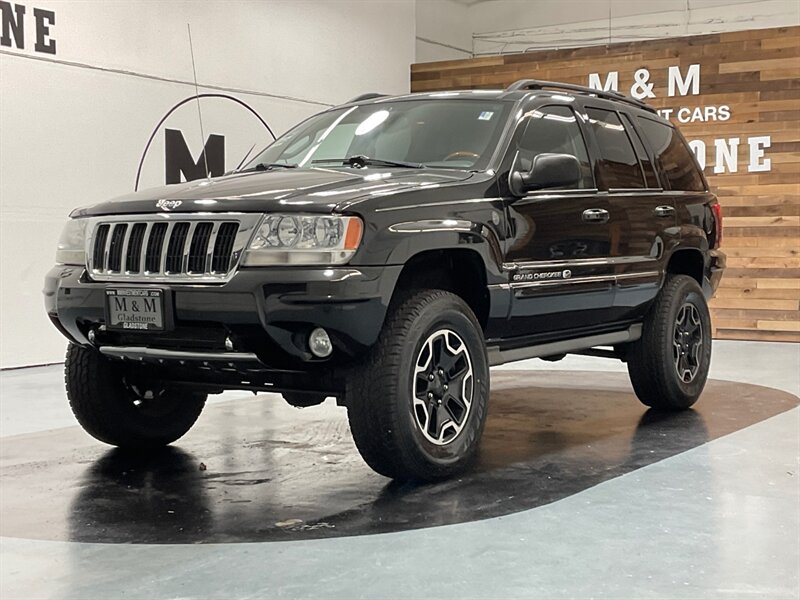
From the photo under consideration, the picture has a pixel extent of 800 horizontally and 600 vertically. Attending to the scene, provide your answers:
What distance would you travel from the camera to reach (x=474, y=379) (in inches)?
171

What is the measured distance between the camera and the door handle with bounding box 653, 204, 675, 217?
18.9 feet

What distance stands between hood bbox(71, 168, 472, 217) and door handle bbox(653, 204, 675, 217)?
5.42 feet

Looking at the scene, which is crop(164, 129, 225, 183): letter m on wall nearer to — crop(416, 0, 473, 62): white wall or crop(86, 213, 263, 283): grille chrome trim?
crop(86, 213, 263, 283): grille chrome trim

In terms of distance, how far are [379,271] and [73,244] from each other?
139 cm

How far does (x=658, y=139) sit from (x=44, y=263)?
499cm

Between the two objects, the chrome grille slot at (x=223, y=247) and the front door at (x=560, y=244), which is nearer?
the chrome grille slot at (x=223, y=247)

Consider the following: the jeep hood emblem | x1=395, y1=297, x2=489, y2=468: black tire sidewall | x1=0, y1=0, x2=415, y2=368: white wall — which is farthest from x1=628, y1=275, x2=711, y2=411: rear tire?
x1=0, y1=0, x2=415, y2=368: white wall

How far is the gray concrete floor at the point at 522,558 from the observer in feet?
9.64

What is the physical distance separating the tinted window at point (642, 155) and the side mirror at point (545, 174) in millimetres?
1285

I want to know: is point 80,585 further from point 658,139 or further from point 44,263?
point 44,263

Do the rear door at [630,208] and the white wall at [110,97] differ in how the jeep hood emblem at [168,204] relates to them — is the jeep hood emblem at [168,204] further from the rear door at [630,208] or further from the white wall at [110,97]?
the white wall at [110,97]

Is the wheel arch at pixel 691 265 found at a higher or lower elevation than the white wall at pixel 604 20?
lower

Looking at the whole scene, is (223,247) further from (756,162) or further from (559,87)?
(756,162)

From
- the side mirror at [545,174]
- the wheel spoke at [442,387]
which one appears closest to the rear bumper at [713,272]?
the side mirror at [545,174]
